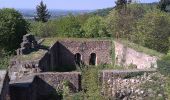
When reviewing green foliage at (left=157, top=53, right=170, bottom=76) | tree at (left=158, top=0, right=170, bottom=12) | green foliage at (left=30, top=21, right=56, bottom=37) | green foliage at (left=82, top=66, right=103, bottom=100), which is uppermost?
tree at (left=158, top=0, right=170, bottom=12)

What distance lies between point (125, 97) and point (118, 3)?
4477cm

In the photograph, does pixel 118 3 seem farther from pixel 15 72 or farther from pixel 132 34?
pixel 15 72

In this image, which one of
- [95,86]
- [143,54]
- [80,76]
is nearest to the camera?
[95,86]

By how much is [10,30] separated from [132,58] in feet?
46.7

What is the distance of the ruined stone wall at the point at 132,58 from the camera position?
1124 inches

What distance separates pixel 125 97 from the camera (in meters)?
22.3

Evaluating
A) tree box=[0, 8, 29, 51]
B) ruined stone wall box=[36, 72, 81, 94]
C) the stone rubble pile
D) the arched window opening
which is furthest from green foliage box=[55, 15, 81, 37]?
the stone rubble pile

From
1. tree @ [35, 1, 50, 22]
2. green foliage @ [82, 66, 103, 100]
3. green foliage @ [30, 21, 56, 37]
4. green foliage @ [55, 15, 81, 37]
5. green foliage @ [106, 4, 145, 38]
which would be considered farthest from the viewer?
tree @ [35, 1, 50, 22]

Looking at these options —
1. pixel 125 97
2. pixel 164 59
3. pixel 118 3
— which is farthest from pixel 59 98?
pixel 118 3

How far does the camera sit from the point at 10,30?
135ft

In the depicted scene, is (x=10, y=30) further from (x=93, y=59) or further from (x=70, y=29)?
(x=70, y=29)

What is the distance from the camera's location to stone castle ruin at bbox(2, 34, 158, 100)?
75.4ft

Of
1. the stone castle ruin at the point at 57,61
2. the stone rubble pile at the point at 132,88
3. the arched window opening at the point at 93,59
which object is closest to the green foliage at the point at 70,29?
the arched window opening at the point at 93,59

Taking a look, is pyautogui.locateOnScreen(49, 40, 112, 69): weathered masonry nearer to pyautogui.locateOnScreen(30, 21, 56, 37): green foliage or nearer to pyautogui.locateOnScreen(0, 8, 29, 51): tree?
pyautogui.locateOnScreen(0, 8, 29, 51): tree
